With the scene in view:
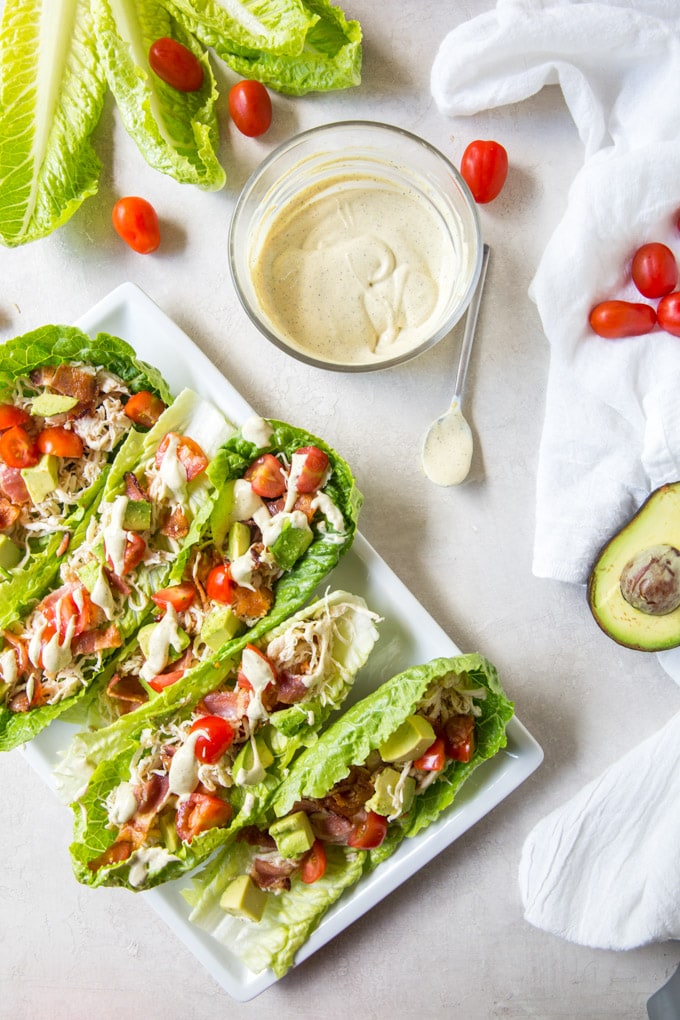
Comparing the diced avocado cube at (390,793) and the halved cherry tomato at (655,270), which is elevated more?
the halved cherry tomato at (655,270)

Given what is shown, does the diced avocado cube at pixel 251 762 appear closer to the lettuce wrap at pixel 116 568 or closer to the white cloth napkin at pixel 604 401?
the lettuce wrap at pixel 116 568

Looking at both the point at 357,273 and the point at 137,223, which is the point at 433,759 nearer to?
the point at 357,273

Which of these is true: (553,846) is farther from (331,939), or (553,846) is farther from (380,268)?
(380,268)

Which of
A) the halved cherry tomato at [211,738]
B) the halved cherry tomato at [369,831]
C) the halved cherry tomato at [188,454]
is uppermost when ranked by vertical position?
the halved cherry tomato at [188,454]

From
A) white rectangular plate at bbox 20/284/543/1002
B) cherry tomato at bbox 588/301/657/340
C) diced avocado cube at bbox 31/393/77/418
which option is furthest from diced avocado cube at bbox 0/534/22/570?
cherry tomato at bbox 588/301/657/340

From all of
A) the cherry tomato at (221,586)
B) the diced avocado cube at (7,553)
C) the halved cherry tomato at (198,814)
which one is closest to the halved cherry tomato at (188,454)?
the cherry tomato at (221,586)

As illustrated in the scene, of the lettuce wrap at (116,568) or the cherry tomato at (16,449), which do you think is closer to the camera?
the lettuce wrap at (116,568)

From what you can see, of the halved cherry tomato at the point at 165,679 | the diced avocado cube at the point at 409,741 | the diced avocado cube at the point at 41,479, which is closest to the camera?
the diced avocado cube at the point at 409,741
